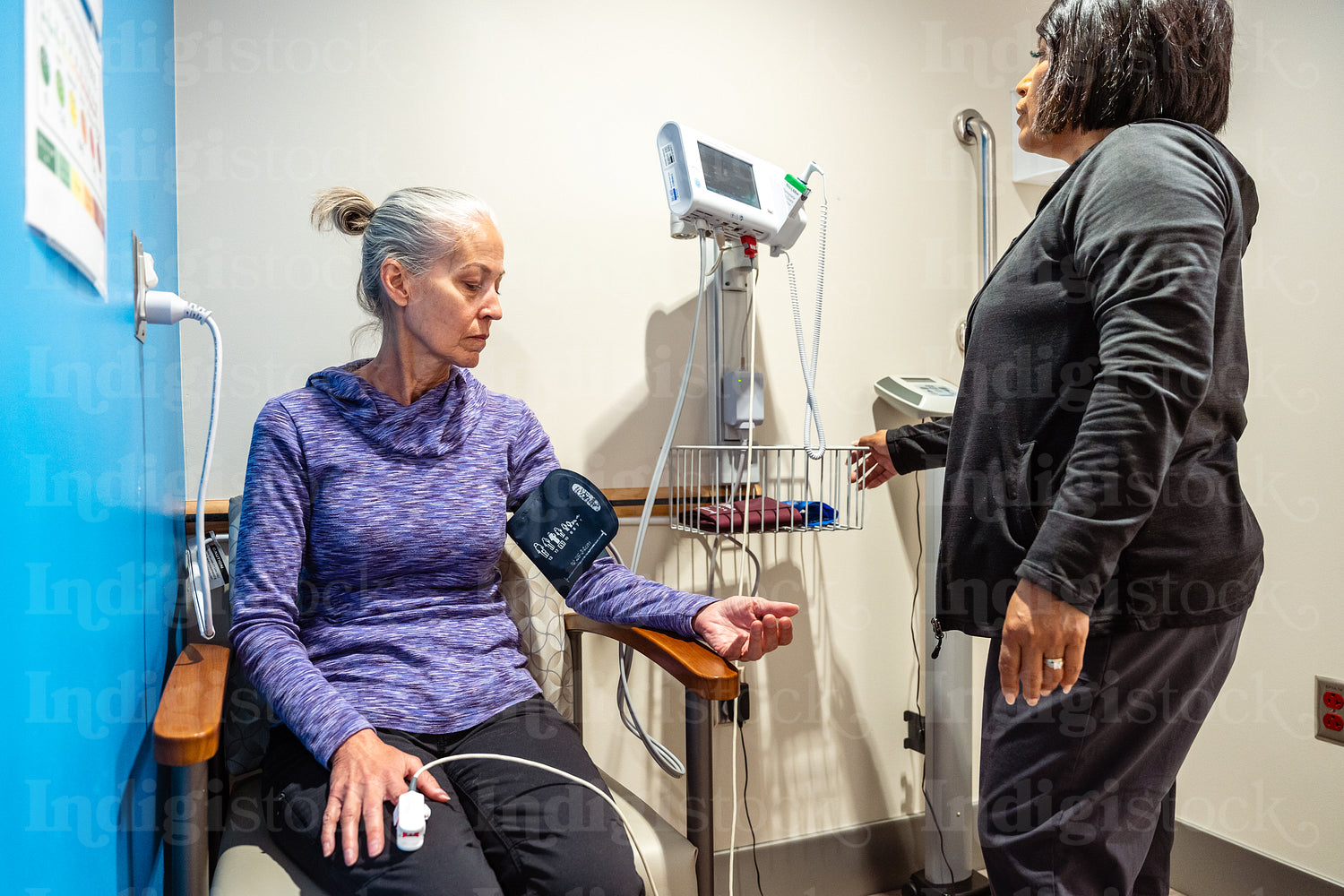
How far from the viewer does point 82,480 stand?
29.7 inches

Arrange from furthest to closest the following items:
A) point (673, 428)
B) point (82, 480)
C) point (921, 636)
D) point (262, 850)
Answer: point (921, 636) < point (673, 428) < point (262, 850) < point (82, 480)

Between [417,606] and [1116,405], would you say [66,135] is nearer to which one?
[417,606]

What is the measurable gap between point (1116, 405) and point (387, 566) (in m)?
0.96

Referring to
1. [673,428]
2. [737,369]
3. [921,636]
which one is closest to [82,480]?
[673,428]

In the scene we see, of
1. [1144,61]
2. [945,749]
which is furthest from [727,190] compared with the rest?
[945,749]

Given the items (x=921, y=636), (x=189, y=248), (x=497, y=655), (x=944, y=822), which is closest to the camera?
(x=497, y=655)

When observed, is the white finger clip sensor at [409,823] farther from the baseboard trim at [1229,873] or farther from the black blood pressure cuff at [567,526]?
the baseboard trim at [1229,873]

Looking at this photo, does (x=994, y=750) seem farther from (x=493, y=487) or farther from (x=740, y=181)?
(x=740, y=181)

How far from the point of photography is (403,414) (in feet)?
4.40

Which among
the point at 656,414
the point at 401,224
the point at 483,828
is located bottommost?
the point at 483,828

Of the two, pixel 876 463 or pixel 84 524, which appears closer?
pixel 84 524

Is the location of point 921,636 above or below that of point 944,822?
above

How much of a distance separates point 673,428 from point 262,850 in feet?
3.31

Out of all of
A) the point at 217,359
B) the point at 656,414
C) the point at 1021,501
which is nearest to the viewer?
the point at 1021,501
